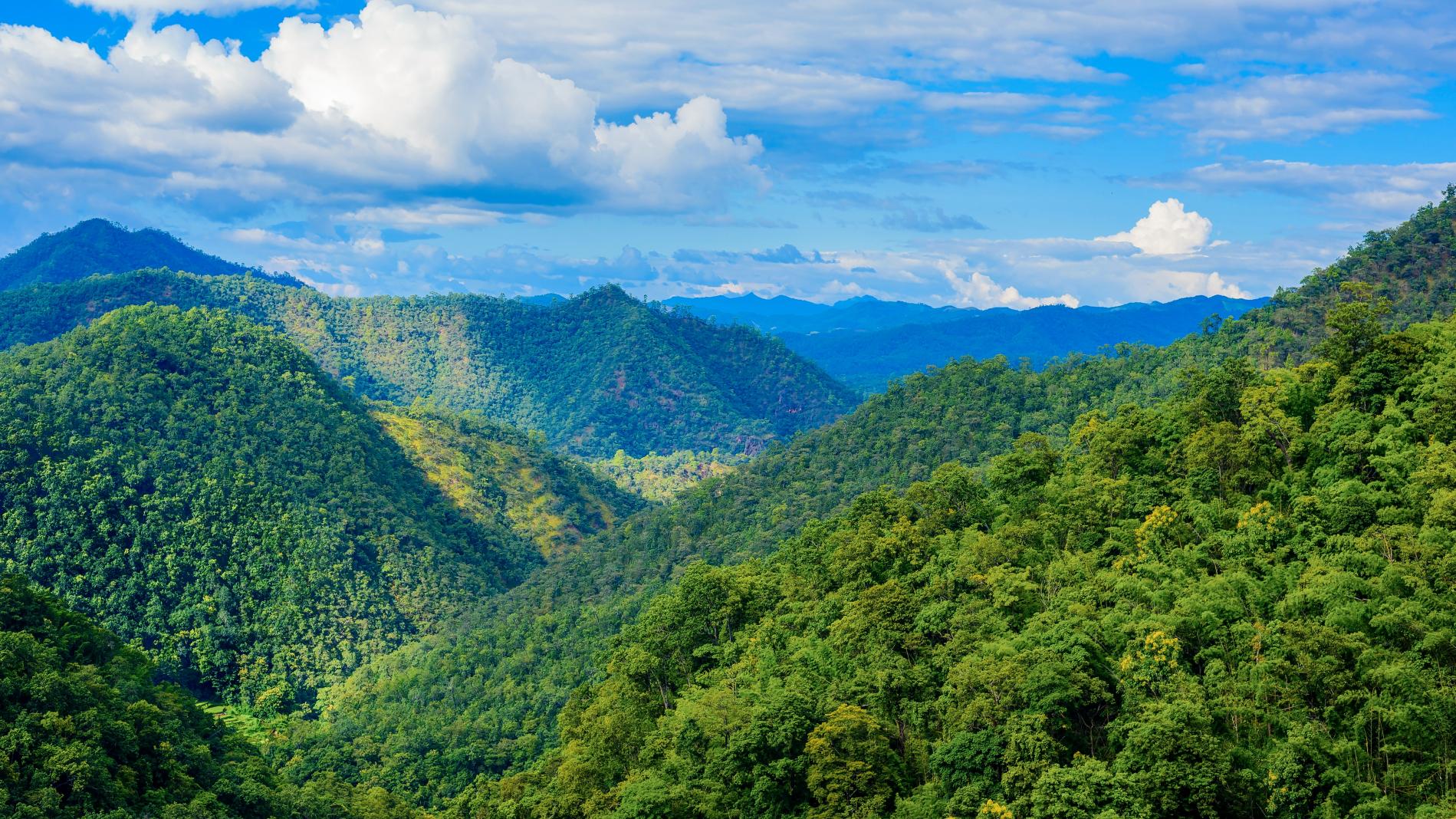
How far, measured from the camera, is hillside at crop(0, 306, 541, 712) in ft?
274

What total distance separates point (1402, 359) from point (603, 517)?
10021cm

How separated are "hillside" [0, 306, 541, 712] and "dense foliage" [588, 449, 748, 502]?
1978 inches

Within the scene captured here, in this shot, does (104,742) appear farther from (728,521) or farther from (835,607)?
(728,521)

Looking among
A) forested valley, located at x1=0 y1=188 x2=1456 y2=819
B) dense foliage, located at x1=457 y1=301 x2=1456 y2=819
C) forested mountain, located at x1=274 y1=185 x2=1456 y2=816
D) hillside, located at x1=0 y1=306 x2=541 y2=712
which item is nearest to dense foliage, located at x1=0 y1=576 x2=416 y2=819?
forested valley, located at x1=0 y1=188 x2=1456 y2=819

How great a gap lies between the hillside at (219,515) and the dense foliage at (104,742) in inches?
1276

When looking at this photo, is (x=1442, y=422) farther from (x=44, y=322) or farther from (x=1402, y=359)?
(x=44, y=322)

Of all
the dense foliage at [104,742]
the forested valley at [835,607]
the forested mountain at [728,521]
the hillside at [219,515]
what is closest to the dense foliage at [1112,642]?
the forested valley at [835,607]

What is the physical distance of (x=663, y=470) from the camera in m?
179

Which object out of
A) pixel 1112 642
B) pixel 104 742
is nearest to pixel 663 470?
pixel 104 742

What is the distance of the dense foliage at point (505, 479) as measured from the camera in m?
122

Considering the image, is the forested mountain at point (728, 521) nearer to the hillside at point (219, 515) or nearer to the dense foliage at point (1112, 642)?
the hillside at point (219, 515)

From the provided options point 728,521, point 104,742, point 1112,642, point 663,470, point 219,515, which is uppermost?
Result: point 1112,642

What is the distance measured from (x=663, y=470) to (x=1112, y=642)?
145891mm

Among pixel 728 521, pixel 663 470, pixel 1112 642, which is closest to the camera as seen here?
pixel 1112 642
